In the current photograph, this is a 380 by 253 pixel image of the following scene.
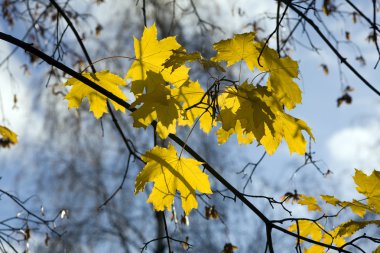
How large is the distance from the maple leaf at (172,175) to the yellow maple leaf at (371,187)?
399 mm

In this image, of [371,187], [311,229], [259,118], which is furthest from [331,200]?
[259,118]

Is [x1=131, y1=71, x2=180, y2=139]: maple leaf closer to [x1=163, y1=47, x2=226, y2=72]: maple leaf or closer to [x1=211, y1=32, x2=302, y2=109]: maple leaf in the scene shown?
[x1=163, y1=47, x2=226, y2=72]: maple leaf

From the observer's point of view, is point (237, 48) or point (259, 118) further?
point (237, 48)

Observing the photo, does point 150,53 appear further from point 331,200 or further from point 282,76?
point 331,200

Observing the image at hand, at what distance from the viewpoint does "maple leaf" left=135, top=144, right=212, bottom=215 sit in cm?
123

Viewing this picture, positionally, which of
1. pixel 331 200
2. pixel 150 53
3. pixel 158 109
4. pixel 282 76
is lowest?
pixel 331 200

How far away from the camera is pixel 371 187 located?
1343 mm

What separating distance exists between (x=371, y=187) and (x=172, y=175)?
0.51 meters

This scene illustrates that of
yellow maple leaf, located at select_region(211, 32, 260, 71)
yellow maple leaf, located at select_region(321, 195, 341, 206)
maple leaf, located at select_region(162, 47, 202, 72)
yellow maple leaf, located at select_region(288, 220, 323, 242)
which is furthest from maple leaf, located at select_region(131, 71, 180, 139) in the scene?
yellow maple leaf, located at select_region(288, 220, 323, 242)

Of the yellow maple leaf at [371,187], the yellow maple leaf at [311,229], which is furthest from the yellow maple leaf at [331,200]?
the yellow maple leaf at [311,229]

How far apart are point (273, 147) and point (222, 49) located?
270 millimetres

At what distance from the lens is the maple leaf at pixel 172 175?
123 cm

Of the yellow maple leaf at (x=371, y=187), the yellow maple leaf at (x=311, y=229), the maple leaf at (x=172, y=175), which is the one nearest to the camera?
the maple leaf at (x=172, y=175)

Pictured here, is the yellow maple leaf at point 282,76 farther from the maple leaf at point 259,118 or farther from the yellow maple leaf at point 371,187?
the yellow maple leaf at point 371,187
